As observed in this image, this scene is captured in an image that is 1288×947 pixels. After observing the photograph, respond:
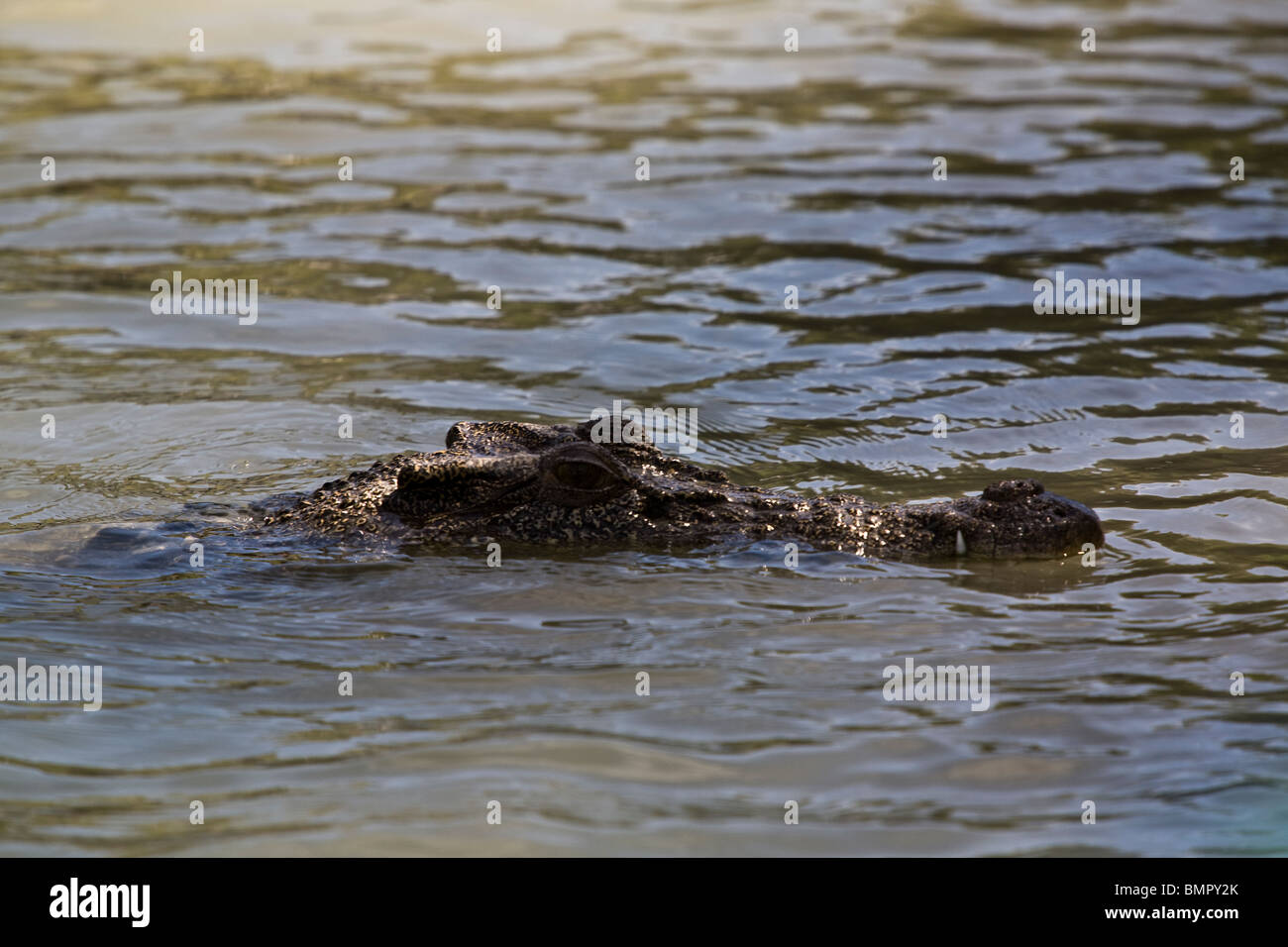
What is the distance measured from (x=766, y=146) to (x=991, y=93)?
10.2 feet

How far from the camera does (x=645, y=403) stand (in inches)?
371

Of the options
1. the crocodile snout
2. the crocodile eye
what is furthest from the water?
the crocodile eye

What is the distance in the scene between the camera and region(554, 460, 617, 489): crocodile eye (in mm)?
6613

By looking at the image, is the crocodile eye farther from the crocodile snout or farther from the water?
the crocodile snout

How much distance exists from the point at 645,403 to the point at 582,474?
2.83 meters

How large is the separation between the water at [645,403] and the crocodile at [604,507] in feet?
0.46

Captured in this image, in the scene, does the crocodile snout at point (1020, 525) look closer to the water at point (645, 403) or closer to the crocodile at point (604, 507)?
the crocodile at point (604, 507)

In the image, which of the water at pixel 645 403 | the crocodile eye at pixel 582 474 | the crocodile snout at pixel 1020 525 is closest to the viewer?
the water at pixel 645 403

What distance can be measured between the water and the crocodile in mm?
139

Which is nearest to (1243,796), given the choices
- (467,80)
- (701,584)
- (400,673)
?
(701,584)

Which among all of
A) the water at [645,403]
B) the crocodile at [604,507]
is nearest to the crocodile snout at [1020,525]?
the crocodile at [604,507]

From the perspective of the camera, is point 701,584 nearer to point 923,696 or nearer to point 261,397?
point 923,696

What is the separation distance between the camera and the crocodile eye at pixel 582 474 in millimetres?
6613

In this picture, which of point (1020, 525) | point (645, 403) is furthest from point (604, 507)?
point (645, 403)
